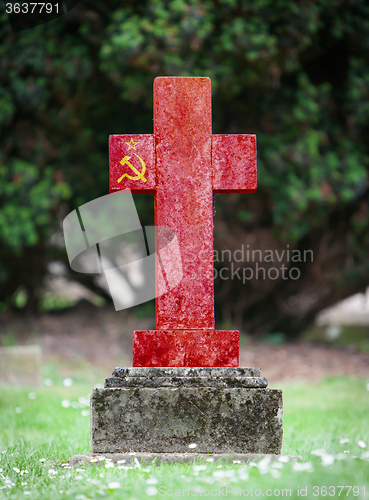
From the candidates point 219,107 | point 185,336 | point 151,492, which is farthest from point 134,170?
point 219,107

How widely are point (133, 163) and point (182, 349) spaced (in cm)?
115

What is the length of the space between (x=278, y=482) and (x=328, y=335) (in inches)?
344

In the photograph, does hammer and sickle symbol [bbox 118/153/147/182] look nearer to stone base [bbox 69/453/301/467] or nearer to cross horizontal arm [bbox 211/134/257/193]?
cross horizontal arm [bbox 211/134/257/193]

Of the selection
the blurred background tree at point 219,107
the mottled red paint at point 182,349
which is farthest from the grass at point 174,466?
the blurred background tree at point 219,107

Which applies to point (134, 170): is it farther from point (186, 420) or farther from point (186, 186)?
point (186, 420)

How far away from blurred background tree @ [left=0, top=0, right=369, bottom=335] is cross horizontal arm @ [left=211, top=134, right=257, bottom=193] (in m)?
3.24

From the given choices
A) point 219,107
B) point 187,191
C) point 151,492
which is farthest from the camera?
point 219,107

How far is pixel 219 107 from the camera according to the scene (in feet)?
23.1

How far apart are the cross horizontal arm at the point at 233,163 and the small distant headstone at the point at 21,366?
3965 mm

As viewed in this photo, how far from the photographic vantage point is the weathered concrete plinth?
255cm

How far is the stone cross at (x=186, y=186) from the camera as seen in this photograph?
2775mm

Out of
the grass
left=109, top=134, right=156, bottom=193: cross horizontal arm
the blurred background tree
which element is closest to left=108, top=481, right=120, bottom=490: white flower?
the grass

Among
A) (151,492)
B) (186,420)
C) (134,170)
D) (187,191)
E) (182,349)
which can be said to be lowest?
(151,492)

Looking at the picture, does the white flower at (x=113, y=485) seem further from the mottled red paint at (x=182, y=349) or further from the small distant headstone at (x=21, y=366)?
the small distant headstone at (x=21, y=366)
